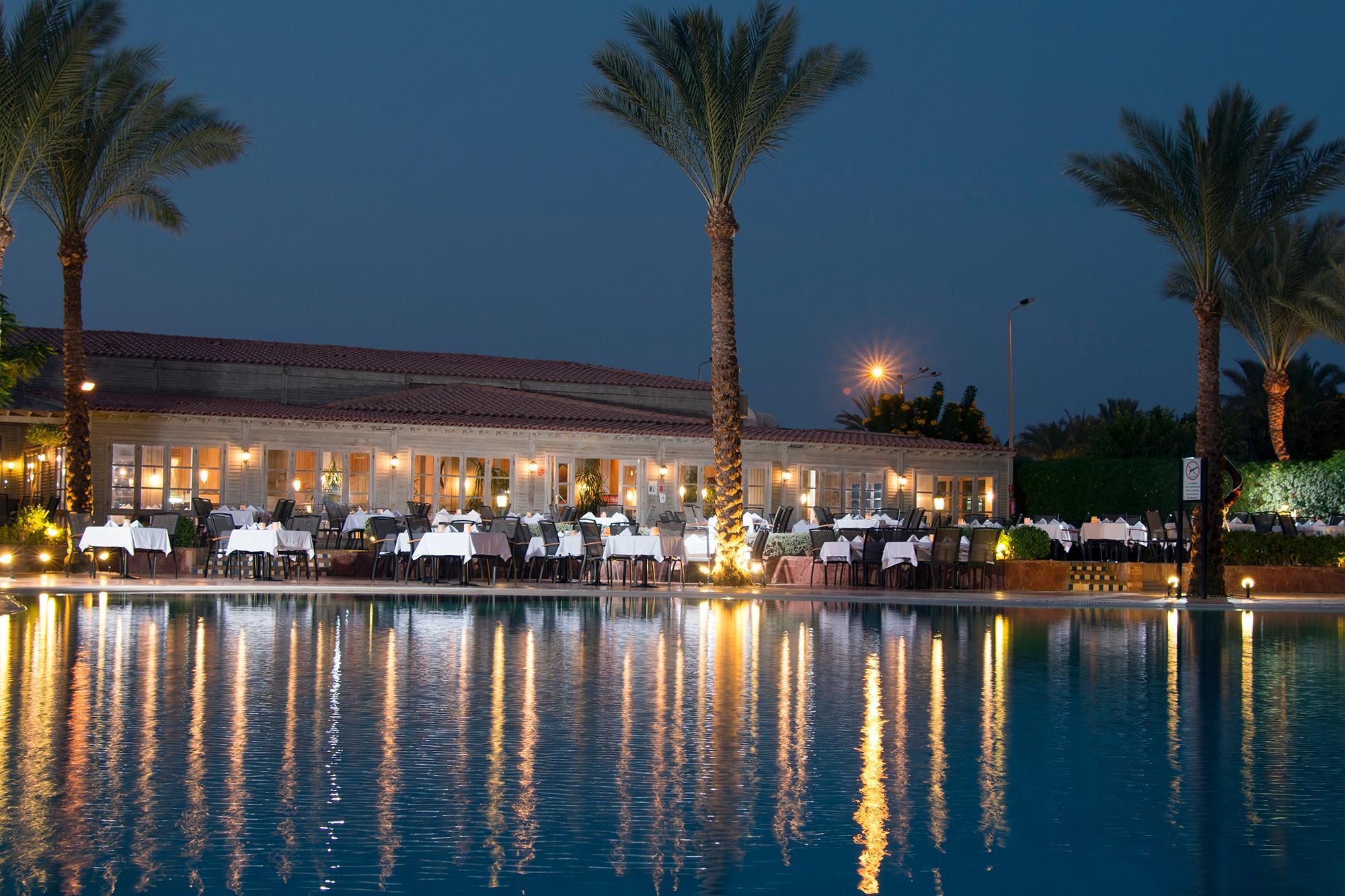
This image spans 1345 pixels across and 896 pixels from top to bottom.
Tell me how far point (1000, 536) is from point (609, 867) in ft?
70.5

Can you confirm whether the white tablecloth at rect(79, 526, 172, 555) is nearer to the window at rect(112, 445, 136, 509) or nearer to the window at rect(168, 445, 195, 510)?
the window at rect(112, 445, 136, 509)

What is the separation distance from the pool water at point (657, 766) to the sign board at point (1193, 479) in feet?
27.3

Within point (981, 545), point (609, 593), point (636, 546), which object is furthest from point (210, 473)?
point (981, 545)

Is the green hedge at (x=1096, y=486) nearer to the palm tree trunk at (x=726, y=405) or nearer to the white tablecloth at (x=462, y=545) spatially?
the palm tree trunk at (x=726, y=405)

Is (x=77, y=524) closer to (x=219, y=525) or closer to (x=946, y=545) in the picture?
(x=219, y=525)

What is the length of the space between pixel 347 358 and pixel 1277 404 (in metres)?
25.5

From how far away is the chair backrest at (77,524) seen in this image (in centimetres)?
2391

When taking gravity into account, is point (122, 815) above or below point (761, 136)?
below

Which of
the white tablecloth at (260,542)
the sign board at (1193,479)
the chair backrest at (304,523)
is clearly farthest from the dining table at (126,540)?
the sign board at (1193,479)

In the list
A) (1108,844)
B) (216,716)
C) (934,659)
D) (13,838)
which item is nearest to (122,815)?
(13,838)

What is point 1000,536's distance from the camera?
2617cm

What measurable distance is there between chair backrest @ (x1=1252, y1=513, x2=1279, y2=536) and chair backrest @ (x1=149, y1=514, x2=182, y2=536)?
69.9 feet

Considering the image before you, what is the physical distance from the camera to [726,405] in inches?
967

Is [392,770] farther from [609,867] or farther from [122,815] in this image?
[609,867]
